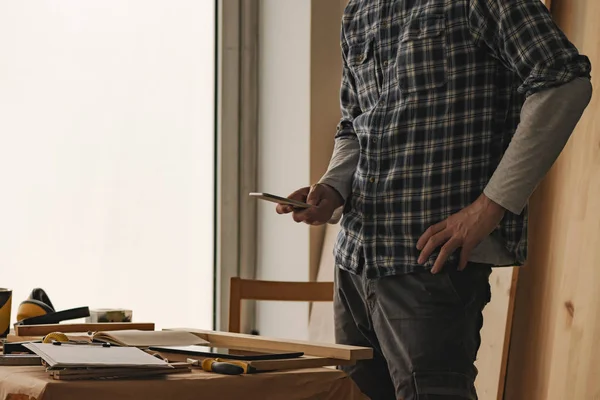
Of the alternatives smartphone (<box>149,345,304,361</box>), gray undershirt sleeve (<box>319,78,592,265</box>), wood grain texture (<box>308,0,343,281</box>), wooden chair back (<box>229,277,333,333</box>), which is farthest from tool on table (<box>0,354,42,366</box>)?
wood grain texture (<box>308,0,343,281</box>)

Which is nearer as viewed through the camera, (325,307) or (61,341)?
(61,341)

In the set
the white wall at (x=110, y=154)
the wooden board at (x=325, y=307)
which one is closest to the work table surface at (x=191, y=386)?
the wooden board at (x=325, y=307)

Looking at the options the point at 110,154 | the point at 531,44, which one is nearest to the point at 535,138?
the point at 531,44

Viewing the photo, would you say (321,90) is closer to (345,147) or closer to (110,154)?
(110,154)

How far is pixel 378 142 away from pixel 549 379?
40.7 inches

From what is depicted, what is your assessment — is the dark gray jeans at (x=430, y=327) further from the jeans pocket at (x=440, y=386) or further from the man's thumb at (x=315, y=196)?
the man's thumb at (x=315, y=196)

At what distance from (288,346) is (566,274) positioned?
115 centimetres

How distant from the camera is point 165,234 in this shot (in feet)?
10.8

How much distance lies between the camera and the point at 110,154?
3164mm

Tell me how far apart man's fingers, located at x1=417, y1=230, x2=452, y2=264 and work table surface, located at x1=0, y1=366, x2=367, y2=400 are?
29cm

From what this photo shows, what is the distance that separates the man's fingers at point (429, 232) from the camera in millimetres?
1323

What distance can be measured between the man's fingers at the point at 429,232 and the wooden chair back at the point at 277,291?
114cm

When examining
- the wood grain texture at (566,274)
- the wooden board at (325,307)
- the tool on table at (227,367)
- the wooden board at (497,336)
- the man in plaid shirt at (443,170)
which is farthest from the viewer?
the wooden board at (325,307)

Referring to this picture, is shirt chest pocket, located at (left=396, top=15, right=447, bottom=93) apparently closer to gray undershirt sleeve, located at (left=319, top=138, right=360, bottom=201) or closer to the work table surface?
gray undershirt sleeve, located at (left=319, top=138, right=360, bottom=201)
